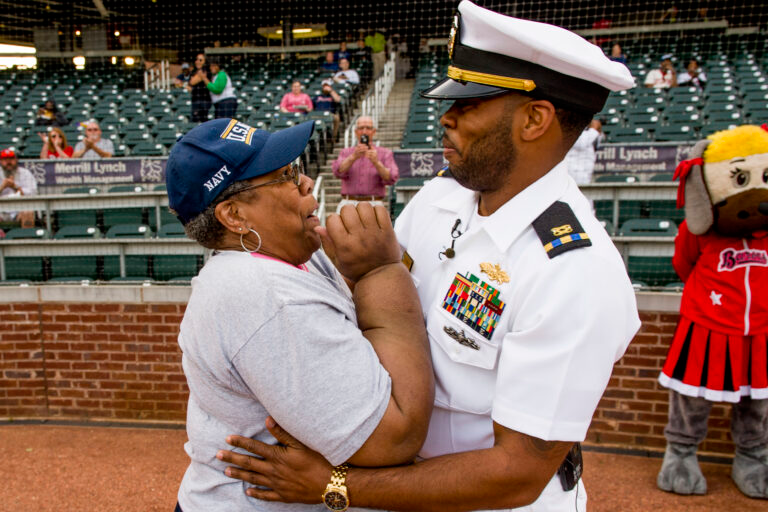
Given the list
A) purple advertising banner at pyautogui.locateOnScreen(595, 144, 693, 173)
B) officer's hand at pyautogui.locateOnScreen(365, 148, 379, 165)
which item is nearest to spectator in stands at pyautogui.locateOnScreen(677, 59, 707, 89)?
purple advertising banner at pyautogui.locateOnScreen(595, 144, 693, 173)

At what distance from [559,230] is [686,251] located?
225cm

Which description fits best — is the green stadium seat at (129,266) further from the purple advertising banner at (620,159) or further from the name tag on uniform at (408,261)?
the name tag on uniform at (408,261)

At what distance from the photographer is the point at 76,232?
5160 millimetres

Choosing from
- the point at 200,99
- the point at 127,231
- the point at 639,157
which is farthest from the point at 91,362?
the point at 639,157

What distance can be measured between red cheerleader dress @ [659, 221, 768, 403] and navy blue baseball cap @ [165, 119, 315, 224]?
2.46 meters

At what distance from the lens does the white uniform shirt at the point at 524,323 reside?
105cm

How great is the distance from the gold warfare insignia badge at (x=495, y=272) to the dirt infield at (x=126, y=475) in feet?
7.74

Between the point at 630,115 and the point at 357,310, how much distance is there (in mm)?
9175

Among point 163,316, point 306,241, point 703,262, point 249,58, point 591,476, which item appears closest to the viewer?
point 306,241

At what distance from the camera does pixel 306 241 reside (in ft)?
4.32

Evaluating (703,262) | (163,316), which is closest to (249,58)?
(163,316)

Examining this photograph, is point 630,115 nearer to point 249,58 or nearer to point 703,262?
point 703,262

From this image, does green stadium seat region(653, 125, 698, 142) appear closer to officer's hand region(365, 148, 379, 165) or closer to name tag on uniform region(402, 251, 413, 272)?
officer's hand region(365, 148, 379, 165)

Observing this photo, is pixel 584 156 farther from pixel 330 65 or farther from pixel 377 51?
pixel 377 51
